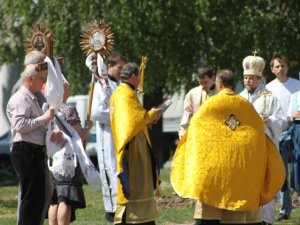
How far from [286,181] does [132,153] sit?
3274 mm

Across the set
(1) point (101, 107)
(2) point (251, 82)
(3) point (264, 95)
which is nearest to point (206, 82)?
(2) point (251, 82)

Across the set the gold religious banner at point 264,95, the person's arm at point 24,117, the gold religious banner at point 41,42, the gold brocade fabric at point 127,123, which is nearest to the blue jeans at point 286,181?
the gold religious banner at point 264,95

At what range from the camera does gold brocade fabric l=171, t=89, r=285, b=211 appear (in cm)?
1102

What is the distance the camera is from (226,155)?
11039 mm

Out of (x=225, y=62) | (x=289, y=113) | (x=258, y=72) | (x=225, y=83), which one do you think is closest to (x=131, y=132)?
(x=225, y=83)

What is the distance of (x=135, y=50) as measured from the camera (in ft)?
72.6

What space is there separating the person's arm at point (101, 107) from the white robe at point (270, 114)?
159 centimetres

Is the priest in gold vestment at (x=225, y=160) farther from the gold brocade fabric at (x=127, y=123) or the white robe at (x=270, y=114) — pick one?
the white robe at (x=270, y=114)

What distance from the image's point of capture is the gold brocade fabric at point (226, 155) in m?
11.0

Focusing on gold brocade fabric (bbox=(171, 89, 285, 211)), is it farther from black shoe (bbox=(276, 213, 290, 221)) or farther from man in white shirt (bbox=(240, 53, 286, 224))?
black shoe (bbox=(276, 213, 290, 221))

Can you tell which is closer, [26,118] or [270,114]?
[26,118]

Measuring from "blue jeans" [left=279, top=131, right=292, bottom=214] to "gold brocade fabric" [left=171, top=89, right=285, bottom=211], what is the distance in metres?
2.88

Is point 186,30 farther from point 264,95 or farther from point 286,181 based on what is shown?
point 264,95

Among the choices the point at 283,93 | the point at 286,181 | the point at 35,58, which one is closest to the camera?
the point at 35,58
